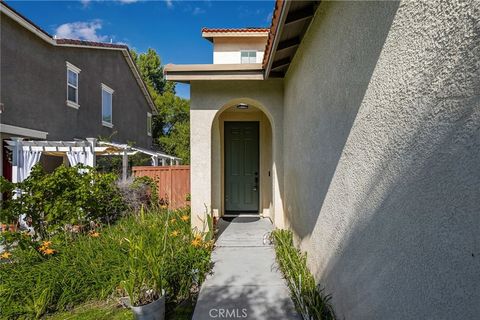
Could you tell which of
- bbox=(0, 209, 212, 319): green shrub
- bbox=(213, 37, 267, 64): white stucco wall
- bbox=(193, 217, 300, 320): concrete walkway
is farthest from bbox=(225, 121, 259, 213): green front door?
bbox=(213, 37, 267, 64): white stucco wall

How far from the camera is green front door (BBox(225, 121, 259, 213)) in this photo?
8406mm

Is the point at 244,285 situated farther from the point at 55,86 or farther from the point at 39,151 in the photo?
the point at 55,86

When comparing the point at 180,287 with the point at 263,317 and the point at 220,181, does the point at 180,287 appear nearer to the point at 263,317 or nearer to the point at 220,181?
the point at 263,317

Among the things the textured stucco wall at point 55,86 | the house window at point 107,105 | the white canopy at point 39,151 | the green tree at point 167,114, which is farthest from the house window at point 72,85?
the green tree at point 167,114

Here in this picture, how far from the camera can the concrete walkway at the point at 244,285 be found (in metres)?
3.45

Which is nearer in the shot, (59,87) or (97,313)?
(97,313)

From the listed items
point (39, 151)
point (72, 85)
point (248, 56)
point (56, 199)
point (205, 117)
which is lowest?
point (56, 199)

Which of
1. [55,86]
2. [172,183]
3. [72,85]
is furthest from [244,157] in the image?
[72,85]

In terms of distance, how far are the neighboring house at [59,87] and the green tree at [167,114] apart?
5.87 metres

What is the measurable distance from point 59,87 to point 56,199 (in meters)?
7.59

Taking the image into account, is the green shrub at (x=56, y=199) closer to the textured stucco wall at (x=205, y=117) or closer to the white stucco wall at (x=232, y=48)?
the textured stucco wall at (x=205, y=117)

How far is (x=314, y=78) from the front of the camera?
12.6 ft

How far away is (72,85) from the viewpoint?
12148 millimetres

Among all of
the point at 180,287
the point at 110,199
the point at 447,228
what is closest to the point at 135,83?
the point at 110,199
